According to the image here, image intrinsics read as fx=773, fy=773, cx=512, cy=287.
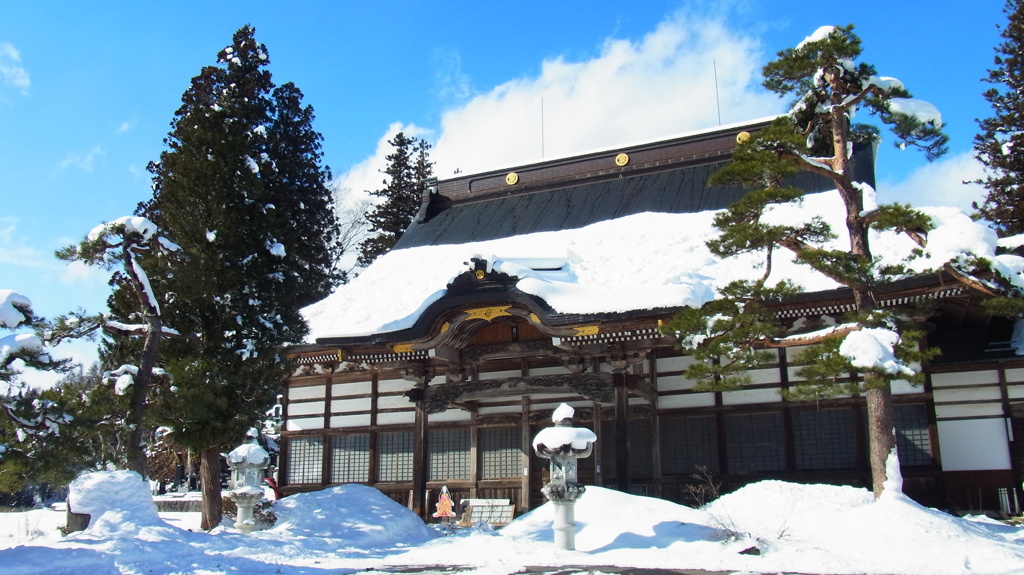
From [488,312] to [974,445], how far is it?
28.9 ft

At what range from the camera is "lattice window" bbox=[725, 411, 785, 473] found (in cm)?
1448

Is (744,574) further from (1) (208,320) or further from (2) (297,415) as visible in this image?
(2) (297,415)

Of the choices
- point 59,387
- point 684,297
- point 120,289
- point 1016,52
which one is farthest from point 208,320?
point 1016,52

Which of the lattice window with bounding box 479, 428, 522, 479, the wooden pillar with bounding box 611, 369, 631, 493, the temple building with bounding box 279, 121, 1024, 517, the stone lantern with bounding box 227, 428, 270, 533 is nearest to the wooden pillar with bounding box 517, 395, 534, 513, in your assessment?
the temple building with bounding box 279, 121, 1024, 517

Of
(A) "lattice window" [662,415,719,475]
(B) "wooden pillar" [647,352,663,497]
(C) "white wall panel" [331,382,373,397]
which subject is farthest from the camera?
(C) "white wall panel" [331,382,373,397]

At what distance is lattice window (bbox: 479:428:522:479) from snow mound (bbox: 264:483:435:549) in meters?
3.17

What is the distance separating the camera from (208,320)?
1384 cm

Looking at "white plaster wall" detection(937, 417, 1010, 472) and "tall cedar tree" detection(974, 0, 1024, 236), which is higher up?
"tall cedar tree" detection(974, 0, 1024, 236)

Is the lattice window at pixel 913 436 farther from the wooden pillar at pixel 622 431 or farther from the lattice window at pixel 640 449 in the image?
the wooden pillar at pixel 622 431

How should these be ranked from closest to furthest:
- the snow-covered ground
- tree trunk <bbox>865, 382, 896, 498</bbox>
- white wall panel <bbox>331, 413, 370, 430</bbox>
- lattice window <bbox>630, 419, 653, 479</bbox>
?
the snow-covered ground, tree trunk <bbox>865, 382, 896, 498</bbox>, lattice window <bbox>630, 419, 653, 479</bbox>, white wall panel <bbox>331, 413, 370, 430</bbox>

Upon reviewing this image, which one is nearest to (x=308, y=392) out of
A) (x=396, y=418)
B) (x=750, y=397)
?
(x=396, y=418)

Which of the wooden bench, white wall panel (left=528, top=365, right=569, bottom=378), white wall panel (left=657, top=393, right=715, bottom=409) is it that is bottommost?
the wooden bench

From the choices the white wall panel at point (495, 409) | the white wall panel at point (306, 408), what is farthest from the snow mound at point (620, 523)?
the white wall panel at point (306, 408)

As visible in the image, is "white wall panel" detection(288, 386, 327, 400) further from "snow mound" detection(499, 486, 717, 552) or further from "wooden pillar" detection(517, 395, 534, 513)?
"snow mound" detection(499, 486, 717, 552)
